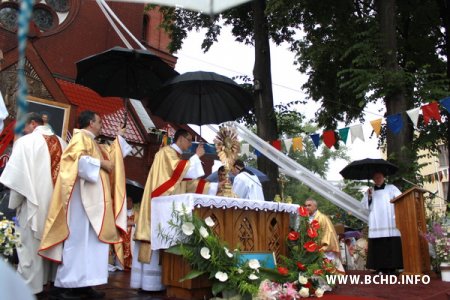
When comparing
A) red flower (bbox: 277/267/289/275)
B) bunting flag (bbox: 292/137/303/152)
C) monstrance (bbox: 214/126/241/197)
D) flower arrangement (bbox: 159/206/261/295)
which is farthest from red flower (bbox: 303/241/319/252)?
bunting flag (bbox: 292/137/303/152)

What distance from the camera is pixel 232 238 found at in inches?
195

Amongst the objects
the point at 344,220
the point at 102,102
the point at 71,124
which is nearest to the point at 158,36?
the point at 102,102

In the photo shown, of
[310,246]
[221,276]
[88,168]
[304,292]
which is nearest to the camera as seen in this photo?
[221,276]

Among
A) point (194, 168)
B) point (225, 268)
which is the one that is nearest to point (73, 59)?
point (194, 168)

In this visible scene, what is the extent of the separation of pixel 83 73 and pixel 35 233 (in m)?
2.50

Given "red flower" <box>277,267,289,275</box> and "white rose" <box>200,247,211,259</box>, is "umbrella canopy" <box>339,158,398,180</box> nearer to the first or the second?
"red flower" <box>277,267,289,275</box>

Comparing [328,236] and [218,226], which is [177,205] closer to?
[218,226]

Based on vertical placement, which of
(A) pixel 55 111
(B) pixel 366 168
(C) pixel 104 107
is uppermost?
(C) pixel 104 107

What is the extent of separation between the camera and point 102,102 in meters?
16.1

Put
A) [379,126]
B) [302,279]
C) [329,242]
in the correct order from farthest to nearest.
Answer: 1. [379,126]
2. [329,242]
3. [302,279]

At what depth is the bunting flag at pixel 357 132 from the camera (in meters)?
9.83

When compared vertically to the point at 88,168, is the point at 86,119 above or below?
above

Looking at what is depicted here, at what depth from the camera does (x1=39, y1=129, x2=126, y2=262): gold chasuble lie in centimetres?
441

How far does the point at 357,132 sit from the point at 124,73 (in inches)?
224
